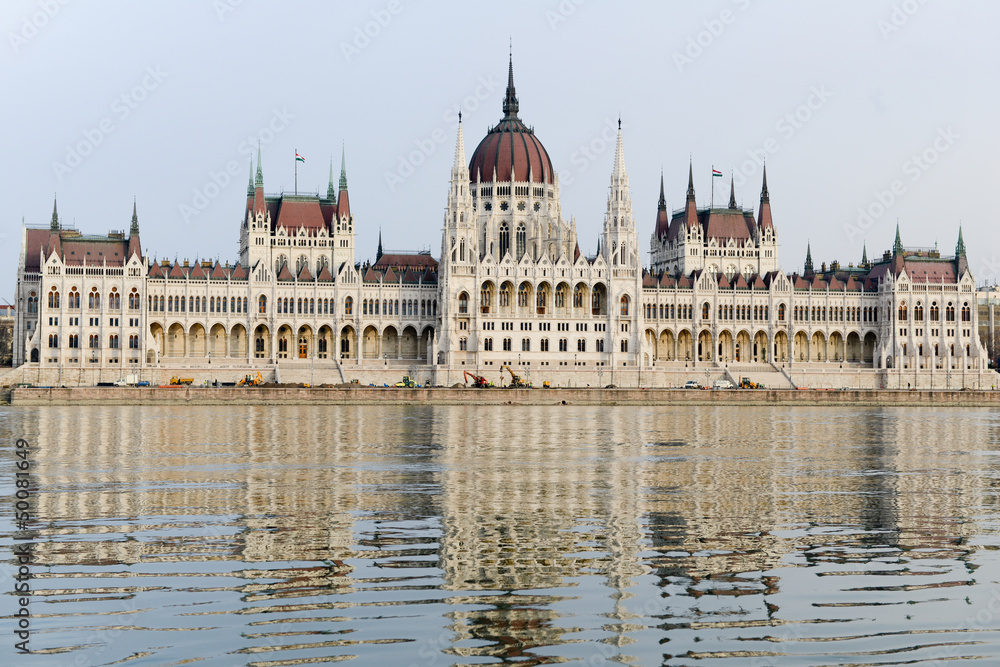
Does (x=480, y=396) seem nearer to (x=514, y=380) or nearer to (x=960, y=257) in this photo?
(x=514, y=380)

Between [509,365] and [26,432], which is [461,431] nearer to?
[26,432]

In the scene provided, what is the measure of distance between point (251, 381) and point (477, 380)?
20.0 meters

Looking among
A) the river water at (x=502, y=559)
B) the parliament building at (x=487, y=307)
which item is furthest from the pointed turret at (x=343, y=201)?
the river water at (x=502, y=559)

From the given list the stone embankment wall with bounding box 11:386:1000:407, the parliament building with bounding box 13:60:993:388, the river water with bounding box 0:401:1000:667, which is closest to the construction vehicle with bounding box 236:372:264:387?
the parliament building with bounding box 13:60:993:388

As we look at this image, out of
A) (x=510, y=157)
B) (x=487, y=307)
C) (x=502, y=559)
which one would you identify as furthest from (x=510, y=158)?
(x=502, y=559)

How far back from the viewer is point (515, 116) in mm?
145250

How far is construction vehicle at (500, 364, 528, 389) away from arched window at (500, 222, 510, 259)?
17.7m

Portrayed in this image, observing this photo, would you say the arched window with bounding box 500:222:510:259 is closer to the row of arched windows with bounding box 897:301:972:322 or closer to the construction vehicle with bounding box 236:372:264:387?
the construction vehicle with bounding box 236:372:264:387

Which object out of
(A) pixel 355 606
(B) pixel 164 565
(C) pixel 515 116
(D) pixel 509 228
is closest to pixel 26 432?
(B) pixel 164 565

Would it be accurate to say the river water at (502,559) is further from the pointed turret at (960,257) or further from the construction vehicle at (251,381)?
the pointed turret at (960,257)

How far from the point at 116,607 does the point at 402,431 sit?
150 feet

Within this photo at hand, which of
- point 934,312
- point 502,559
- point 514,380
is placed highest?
point 934,312

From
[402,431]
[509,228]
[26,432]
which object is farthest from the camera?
[509,228]

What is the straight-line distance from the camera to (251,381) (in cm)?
11231
